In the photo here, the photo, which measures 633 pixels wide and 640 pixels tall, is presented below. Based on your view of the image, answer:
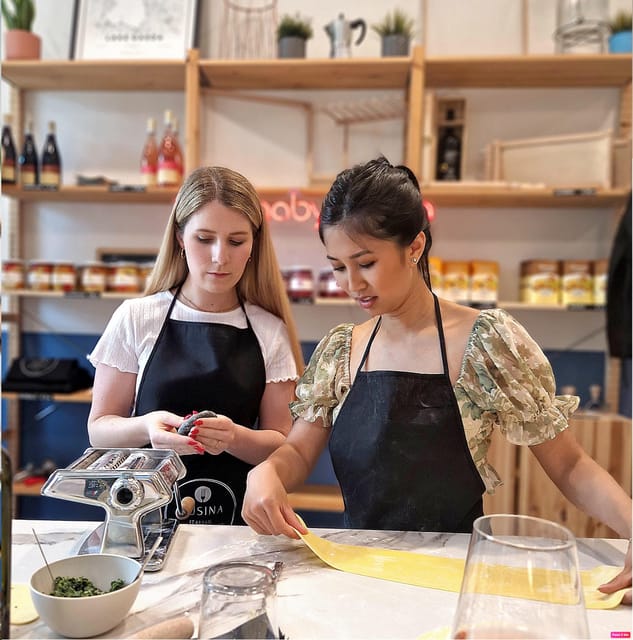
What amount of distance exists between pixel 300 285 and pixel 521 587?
2053 mm

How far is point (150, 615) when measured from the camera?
0.78 m

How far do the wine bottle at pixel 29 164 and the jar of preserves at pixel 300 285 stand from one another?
115cm

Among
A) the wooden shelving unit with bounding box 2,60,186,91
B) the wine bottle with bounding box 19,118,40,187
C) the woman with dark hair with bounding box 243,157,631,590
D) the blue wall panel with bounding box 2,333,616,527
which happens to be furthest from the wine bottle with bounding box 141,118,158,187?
the woman with dark hair with bounding box 243,157,631,590

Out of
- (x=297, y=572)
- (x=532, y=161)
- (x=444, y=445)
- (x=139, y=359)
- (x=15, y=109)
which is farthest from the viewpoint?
(x=15, y=109)

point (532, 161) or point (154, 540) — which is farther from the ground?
point (532, 161)

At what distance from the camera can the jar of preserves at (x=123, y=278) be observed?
258 centimetres

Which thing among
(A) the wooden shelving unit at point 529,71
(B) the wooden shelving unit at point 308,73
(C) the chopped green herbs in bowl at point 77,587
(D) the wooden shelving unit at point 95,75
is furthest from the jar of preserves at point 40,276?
(C) the chopped green herbs in bowl at point 77,587

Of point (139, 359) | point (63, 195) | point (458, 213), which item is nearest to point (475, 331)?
point (139, 359)

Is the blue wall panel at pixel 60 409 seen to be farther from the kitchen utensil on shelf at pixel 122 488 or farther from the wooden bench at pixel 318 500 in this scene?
the kitchen utensil on shelf at pixel 122 488

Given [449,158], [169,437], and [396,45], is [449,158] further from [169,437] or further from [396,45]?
[169,437]

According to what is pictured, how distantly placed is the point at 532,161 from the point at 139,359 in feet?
6.76

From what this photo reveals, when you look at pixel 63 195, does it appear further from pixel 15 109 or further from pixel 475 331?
pixel 475 331

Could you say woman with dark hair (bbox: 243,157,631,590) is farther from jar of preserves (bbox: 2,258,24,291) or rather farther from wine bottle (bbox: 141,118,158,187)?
jar of preserves (bbox: 2,258,24,291)

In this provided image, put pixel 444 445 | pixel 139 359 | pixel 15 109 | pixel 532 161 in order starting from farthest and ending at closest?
pixel 15 109, pixel 532 161, pixel 139 359, pixel 444 445
